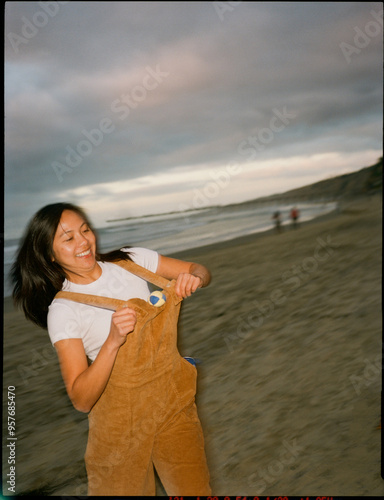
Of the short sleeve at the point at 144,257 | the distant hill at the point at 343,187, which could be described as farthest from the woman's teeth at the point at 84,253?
the distant hill at the point at 343,187

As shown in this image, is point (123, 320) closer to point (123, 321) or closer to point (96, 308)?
point (123, 321)

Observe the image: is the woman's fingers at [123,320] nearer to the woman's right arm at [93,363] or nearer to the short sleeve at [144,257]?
the woman's right arm at [93,363]

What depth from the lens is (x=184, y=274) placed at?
6.36ft

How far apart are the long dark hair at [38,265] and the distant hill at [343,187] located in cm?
2190

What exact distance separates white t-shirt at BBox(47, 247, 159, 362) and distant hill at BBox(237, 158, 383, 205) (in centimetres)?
2158

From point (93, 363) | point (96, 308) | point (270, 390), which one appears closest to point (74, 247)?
point (96, 308)

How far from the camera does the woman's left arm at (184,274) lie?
6.35ft

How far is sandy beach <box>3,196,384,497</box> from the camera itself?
286 centimetres

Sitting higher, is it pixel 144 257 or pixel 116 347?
pixel 144 257

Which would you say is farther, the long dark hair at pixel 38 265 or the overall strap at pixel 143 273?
the overall strap at pixel 143 273

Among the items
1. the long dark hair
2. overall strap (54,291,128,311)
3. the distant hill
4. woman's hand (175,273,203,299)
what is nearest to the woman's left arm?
woman's hand (175,273,203,299)

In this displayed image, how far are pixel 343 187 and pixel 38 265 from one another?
27030 millimetres

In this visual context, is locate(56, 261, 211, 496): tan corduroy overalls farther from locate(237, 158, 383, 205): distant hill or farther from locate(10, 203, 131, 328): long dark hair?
locate(237, 158, 383, 205): distant hill

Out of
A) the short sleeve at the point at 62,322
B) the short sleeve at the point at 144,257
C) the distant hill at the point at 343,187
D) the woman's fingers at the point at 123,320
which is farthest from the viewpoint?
the distant hill at the point at 343,187
